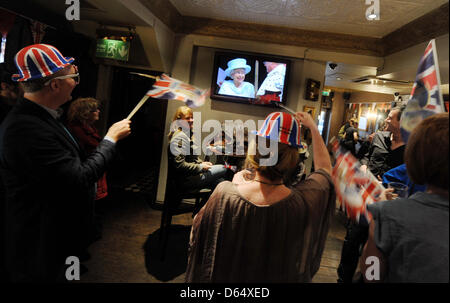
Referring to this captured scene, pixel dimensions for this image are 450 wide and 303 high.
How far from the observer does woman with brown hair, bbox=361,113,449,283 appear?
692 mm

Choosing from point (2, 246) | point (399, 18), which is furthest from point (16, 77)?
point (399, 18)

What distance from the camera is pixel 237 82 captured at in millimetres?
3516

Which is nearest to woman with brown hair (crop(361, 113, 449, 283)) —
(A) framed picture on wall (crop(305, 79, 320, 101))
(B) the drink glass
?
(B) the drink glass

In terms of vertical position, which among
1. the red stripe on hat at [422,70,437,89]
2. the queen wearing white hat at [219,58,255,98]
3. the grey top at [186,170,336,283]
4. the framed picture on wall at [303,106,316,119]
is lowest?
the grey top at [186,170,336,283]

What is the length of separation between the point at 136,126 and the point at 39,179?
3676 mm

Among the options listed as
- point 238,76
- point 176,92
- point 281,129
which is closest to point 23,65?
point 176,92

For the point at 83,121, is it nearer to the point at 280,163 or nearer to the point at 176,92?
the point at 176,92

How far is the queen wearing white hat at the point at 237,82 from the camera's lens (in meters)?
3.32

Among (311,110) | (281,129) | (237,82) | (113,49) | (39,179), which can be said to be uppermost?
(113,49)

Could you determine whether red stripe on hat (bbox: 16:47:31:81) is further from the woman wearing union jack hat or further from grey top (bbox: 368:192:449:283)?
grey top (bbox: 368:192:449:283)

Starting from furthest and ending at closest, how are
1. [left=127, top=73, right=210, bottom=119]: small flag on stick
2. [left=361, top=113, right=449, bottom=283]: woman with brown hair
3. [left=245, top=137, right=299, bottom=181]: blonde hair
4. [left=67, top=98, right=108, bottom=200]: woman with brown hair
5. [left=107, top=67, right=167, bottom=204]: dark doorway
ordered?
1. [left=107, top=67, right=167, bottom=204]: dark doorway
2. [left=67, top=98, right=108, bottom=200]: woman with brown hair
3. [left=127, top=73, right=210, bottom=119]: small flag on stick
4. [left=245, top=137, right=299, bottom=181]: blonde hair
5. [left=361, top=113, right=449, bottom=283]: woman with brown hair

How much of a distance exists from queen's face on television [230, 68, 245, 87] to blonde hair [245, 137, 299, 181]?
2387mm

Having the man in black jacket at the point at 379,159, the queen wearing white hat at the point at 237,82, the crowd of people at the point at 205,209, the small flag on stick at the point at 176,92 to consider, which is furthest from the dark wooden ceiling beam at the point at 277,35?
the crowd of people at the point at 205,209
